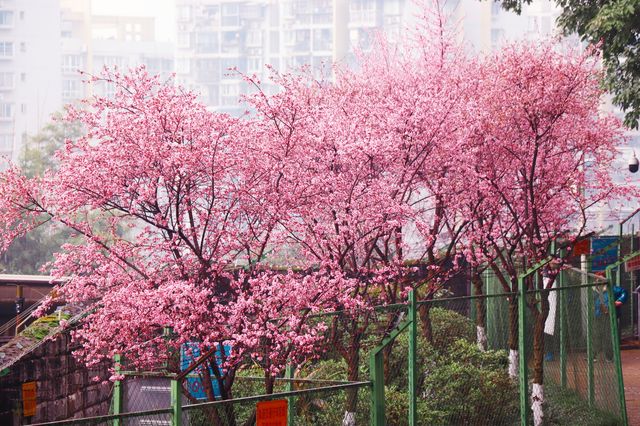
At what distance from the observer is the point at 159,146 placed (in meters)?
11.2

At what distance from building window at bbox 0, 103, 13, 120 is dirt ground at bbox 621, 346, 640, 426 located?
11015cm

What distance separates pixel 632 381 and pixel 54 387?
33.6 ft

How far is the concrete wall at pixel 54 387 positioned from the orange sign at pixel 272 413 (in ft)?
19.8

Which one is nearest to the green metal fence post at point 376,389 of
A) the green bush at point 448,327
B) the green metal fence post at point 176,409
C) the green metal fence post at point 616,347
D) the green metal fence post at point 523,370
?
the green metal fence post at point 176,409

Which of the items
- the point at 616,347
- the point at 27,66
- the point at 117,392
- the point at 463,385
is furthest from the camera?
the point at 27,66

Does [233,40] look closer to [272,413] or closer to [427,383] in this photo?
[427,383]

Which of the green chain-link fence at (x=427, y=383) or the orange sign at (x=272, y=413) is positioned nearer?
the orange sign at (x=272, y=413)

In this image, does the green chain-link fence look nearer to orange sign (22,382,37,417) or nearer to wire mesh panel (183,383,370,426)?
wire mesh panel (183,383,370,426)

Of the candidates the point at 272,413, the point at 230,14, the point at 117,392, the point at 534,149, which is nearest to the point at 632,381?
the point at 534,149

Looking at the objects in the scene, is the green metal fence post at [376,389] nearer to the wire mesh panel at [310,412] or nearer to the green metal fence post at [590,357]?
the wire mesh panel at [310,412]

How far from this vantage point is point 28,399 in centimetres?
1493

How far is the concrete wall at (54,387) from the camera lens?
14.8m

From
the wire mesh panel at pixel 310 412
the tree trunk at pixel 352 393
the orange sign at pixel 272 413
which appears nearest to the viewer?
the orange sign at pixel 272 413

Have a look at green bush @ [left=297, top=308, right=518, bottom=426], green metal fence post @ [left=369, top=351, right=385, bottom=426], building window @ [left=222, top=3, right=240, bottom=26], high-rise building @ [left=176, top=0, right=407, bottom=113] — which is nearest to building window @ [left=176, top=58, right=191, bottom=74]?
high-rise building @ [left=176, top=0, right=407, bottom=113]
